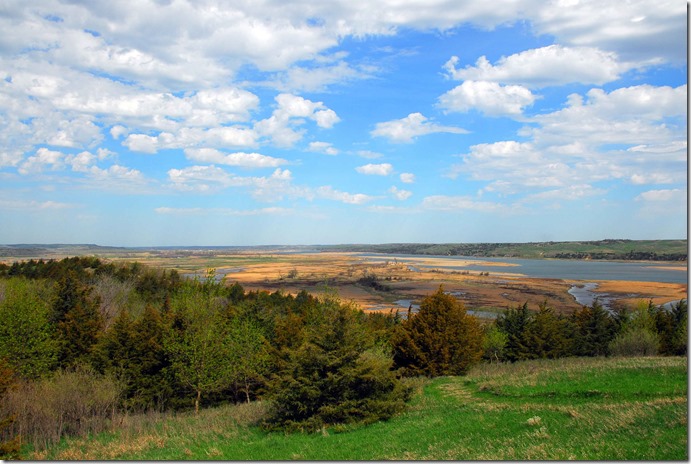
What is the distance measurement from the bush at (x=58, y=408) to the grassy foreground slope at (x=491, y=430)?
1995 millimetres

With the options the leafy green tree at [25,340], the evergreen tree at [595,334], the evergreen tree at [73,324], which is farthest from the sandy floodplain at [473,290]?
the leafy green tree at [25,340]

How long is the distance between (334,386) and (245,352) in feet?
49.7

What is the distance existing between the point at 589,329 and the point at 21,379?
4612 cm

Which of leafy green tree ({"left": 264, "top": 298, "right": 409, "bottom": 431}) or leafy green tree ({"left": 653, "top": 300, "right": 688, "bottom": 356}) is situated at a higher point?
leafy green tree ({"left": 264, "top": 298, "right": 409, "bottom": 431})

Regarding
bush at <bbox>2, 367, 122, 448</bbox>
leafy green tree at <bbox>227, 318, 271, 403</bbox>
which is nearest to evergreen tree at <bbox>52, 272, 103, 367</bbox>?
bush at <bbox>2, 367, 122, 448</bbox>

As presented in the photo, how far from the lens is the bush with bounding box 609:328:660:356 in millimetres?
42719

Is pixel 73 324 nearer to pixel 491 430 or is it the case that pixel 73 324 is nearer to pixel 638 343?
pixel 491 430

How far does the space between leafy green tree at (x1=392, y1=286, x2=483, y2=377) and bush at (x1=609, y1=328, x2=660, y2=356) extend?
1757 centimetres

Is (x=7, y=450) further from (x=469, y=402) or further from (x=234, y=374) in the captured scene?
(x=469, y=402)

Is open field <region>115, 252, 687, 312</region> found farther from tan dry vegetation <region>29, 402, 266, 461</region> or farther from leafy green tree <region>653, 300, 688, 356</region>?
tan dry vegetation <region>29, 402, 266, 461</region>

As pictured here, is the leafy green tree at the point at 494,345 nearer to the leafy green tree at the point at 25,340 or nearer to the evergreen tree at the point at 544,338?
the evergreen tree at the point at 544,338

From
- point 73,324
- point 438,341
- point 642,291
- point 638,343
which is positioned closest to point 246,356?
point 438,341

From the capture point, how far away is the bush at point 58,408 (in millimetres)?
22438

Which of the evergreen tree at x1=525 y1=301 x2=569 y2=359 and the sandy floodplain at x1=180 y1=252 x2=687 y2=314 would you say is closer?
the evergreen tree at x1=525 y1=301 x2=569 y2=359
